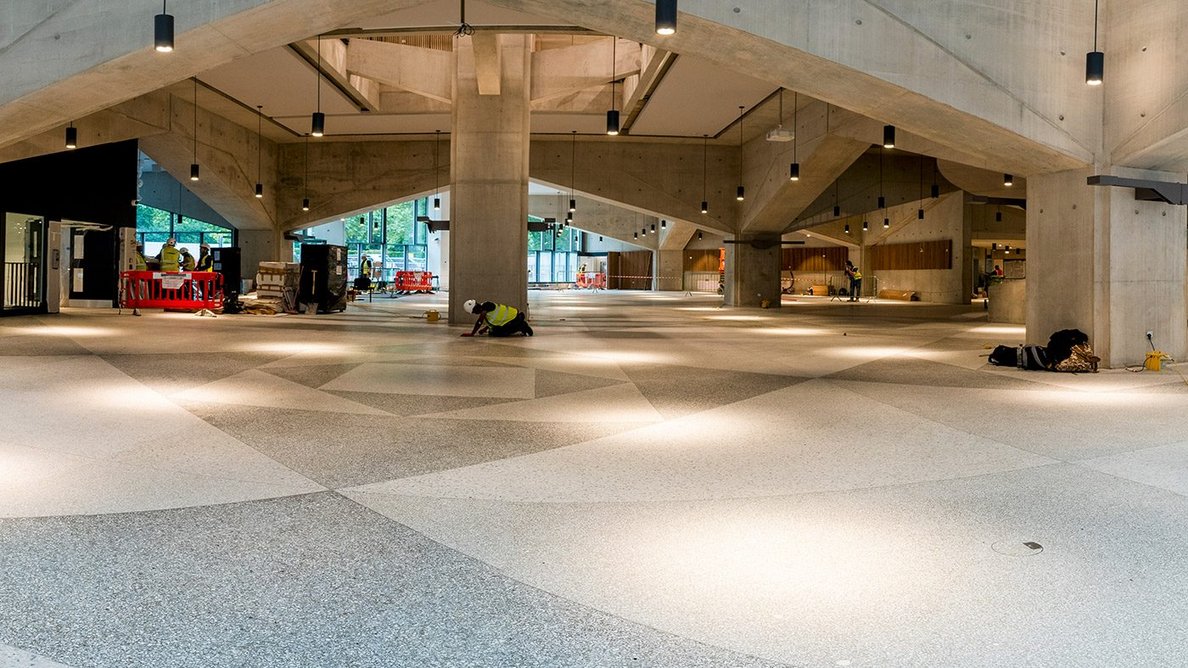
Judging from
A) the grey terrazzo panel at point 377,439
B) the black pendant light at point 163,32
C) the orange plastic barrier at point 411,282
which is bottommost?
the grey terrazzo panel at point 377,439

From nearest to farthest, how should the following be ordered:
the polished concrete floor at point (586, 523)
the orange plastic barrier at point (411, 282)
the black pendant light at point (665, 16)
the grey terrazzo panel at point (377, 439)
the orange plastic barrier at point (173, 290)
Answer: the polished concrete floor at point (586, 523) → the grey terrazzo panel at point (377, 439) → the black pendant light at point (665, 16) → the orange plastic barrier at point (173, 290) → the orange plastic barrier at point (411, 282)

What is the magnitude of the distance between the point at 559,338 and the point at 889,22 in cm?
Result: 857

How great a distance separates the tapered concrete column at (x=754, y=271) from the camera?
33906 millimetres

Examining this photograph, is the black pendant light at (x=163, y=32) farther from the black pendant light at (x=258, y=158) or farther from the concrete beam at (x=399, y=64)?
the black pendant light at (x=258, y=158)

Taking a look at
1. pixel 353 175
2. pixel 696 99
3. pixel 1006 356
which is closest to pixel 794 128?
pixel 696 99

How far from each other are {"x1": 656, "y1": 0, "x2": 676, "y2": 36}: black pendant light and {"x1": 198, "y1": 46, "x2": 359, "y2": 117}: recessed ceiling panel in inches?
536

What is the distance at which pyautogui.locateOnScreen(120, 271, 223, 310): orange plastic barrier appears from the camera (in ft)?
82.7

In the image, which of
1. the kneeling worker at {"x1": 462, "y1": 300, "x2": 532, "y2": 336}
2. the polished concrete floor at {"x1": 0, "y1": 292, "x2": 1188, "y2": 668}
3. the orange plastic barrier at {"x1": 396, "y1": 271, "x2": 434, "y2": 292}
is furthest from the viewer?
the orange plastic barrier at {"x1": 396, "y1": 271, "x2": 434, "y2": 292}

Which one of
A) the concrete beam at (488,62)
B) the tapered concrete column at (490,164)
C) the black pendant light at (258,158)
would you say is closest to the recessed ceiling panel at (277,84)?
the black pendant light at (258,158)

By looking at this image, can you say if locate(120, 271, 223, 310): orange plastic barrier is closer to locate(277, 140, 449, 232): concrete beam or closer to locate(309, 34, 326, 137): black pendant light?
locate(309, 34, 326, 137): black pendant light

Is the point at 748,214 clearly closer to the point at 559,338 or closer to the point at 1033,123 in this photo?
the point at 559,338

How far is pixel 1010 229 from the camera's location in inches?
1678

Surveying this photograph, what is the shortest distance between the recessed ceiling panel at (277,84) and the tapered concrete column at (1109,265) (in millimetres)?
16313

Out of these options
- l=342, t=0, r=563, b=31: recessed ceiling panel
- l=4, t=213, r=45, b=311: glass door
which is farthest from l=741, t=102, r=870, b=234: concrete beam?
l=4, t=213, r=45, b=311: glass door
